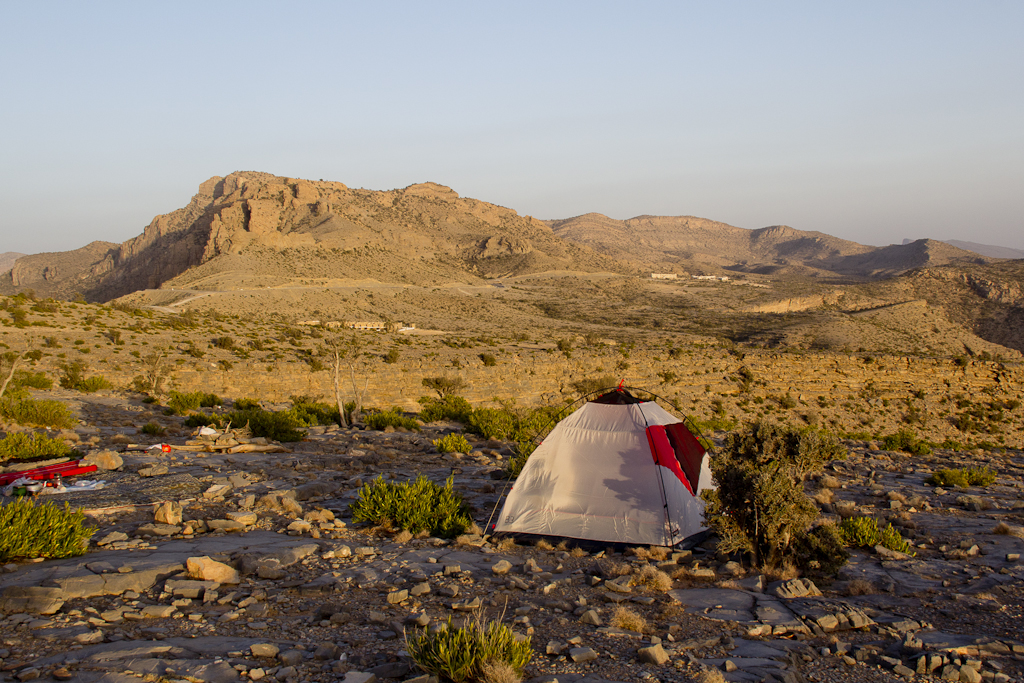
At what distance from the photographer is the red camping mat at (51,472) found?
25.6ft

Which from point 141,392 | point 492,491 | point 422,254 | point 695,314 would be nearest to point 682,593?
point 492,491

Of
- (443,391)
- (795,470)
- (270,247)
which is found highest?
(270,247)

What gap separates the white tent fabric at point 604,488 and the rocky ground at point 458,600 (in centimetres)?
38

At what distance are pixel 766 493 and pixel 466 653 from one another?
12.0 feet

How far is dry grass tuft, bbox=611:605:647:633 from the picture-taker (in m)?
4.81

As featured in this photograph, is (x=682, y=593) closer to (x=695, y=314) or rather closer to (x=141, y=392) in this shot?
(x=141, y=392)

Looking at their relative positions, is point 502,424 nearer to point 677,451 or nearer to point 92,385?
point 677,451

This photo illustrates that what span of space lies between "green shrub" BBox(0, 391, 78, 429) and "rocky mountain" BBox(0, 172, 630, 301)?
175ft

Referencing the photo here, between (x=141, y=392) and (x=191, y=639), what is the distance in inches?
679

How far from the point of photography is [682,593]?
566 centimetres

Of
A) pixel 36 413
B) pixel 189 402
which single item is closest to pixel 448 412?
pixel 189 402

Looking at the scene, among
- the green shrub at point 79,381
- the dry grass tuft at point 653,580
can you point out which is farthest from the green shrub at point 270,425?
the dry grass tuft at point 653,580

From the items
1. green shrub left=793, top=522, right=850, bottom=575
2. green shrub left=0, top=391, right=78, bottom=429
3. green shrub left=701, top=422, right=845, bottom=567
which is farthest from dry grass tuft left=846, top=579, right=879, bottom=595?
green shrub left=0, top=391, right=78, bottom=429

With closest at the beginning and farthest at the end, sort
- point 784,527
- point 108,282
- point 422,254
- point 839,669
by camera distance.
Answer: point 839,669, point 784,527, point 422,254, point 108,282
